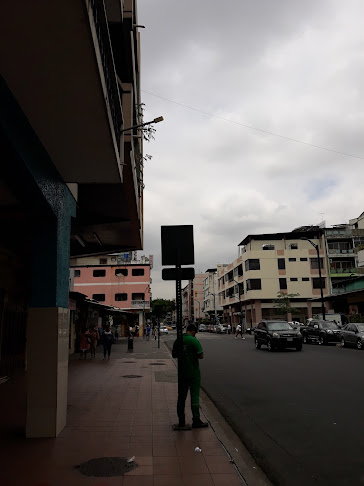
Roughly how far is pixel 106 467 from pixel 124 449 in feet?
2.39

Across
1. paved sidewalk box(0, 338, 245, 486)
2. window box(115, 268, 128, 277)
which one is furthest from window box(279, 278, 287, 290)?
paved sidewalk box(0, 338, 245, 486)

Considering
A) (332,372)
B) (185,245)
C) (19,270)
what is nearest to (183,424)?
(185,245)

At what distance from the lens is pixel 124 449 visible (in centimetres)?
557

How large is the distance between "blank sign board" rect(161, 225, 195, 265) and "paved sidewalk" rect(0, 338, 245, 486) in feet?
8.99

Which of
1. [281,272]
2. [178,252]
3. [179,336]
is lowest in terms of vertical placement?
[179,336]

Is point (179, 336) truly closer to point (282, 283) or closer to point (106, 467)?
point (106, 467)

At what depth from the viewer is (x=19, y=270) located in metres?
14.1

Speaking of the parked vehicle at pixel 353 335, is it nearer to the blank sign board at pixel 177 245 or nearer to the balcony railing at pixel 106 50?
the blank sign board at pixel 177 245

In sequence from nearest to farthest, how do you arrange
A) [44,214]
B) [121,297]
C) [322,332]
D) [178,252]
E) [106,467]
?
[106,467], [44,214], [178,252], [322,332], [121,297]

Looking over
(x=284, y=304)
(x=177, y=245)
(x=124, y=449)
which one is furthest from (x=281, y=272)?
(x=124, y=449)

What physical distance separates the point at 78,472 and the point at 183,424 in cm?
231

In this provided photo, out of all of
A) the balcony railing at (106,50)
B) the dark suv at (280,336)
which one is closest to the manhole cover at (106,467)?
the balcony railing at (106,50)

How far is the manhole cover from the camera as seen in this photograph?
466 cm

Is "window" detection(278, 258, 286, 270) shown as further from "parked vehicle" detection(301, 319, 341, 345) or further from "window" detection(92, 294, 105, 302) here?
"parked vehicle" detection(301, 319, 341, 345)
